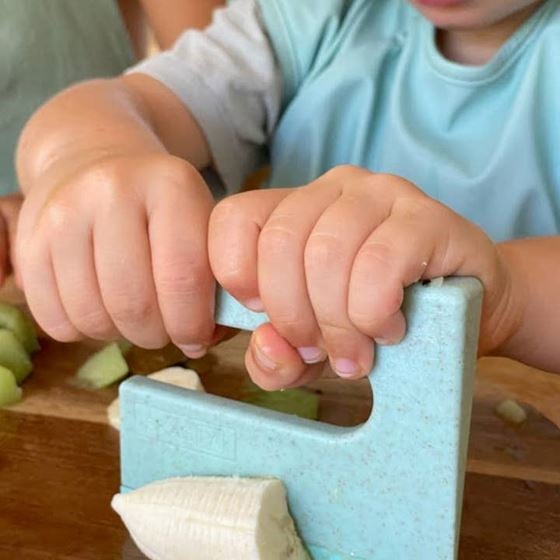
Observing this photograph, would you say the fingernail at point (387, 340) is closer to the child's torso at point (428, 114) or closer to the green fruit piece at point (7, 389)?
the green fruit piece at point (7, 389)

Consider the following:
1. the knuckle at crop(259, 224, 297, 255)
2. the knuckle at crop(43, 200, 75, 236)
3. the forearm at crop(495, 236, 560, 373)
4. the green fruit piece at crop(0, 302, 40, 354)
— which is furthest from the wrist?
the green fruit piece at crop(0, 302, 40, 354)

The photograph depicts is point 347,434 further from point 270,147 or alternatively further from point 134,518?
point 270,147

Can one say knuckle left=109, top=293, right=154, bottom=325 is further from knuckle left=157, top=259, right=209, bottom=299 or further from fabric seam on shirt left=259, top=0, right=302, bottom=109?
fabric seam on shirt left=259, top=0, right=302, bottom=109

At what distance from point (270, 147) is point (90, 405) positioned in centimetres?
39

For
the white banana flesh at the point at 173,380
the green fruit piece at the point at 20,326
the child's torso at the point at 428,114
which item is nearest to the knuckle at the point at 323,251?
the white banana flesh at the point at 173,380

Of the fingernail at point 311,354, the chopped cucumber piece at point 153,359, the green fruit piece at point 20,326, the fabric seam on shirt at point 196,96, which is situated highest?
the fingernail at point 311,354

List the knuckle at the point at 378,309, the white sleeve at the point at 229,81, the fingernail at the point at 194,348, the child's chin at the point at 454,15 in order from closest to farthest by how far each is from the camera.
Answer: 1. the knuckle at the point at 378,309
2. the fingernail at the point at 194,348
3. the child's chin at the point at 454,15
4. the white sleeve at the point at 229,81

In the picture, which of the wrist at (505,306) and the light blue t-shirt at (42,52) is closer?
the wrist at (505,306)

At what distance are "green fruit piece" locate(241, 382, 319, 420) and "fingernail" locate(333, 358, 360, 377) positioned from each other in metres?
0.18

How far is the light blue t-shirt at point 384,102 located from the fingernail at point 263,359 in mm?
413

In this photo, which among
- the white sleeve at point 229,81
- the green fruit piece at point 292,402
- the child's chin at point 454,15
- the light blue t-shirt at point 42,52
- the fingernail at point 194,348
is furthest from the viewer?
the light blue t-shirt at point 42,52

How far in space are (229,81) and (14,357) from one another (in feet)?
1.08

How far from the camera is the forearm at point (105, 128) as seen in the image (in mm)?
645

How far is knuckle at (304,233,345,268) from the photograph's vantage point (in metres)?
0.41
